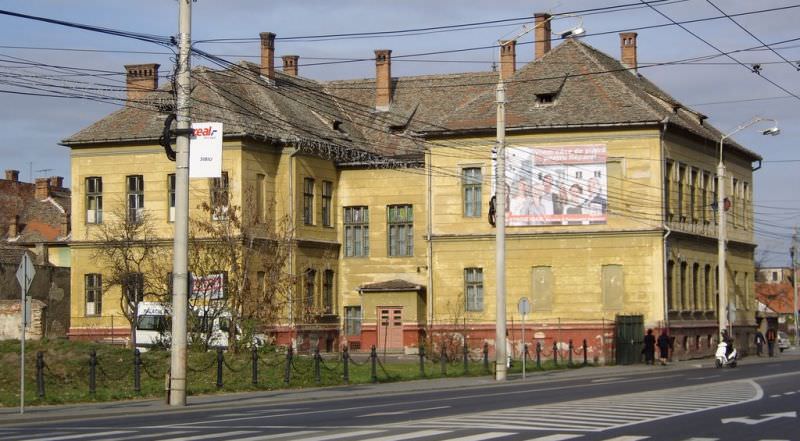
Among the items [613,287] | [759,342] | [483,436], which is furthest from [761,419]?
[759,342]

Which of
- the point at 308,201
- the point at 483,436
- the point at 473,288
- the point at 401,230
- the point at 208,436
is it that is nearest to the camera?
the point at 483,436

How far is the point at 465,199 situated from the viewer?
2350 inches

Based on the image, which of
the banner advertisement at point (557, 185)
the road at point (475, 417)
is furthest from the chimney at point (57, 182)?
the road at point (475, 417)

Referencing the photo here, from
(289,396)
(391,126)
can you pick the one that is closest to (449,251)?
(391,126)

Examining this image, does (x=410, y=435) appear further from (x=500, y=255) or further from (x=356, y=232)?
(x=356, y=232)

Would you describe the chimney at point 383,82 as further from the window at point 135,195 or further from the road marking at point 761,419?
the road marking at point 761,419

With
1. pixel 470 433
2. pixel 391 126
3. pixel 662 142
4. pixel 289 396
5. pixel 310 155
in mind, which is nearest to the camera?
pixel 470 433

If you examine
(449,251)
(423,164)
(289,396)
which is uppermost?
(423,164)

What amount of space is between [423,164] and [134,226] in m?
13.9

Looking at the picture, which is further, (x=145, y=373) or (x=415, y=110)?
(x=415, y=110)

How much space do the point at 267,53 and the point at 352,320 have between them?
45.6 feet

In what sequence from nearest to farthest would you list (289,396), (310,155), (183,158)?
(183,158), (289,396), (310,155)

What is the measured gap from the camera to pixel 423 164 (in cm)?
6191

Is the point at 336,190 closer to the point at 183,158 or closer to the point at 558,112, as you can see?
the point at 558,112
